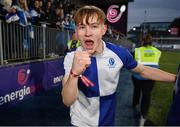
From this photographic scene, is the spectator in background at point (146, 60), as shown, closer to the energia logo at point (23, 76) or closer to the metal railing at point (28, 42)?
the energia logo at point (23, 76)

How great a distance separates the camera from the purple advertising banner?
7.20m

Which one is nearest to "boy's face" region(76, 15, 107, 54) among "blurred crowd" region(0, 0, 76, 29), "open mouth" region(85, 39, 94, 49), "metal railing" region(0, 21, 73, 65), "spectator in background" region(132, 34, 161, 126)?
"open mouth" region(85, 39, 94, 49)

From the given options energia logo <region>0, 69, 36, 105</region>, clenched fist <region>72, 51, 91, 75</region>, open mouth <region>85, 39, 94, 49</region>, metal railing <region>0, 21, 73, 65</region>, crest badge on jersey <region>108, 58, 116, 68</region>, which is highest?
open mouth <region>85, 39, 94, 49</region>

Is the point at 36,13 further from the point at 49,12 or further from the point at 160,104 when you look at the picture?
the point at 160,104

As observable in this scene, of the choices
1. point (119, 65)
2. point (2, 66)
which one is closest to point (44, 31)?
point (2, 66)

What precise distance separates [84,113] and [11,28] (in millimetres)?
5672

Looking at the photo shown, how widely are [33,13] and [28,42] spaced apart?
3.71 feet

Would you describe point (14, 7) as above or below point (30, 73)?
above

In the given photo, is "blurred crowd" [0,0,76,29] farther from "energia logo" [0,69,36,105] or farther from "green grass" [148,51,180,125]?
"green grass" [148,51,180,125]

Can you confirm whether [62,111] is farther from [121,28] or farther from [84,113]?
[121,28]

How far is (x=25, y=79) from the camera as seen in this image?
8164mm

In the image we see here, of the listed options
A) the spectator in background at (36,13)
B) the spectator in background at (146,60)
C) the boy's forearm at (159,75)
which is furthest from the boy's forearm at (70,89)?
the spectator in background at (36,13)

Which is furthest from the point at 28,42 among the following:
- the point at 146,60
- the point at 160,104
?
the point at 160,104

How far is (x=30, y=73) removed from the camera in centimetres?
859
